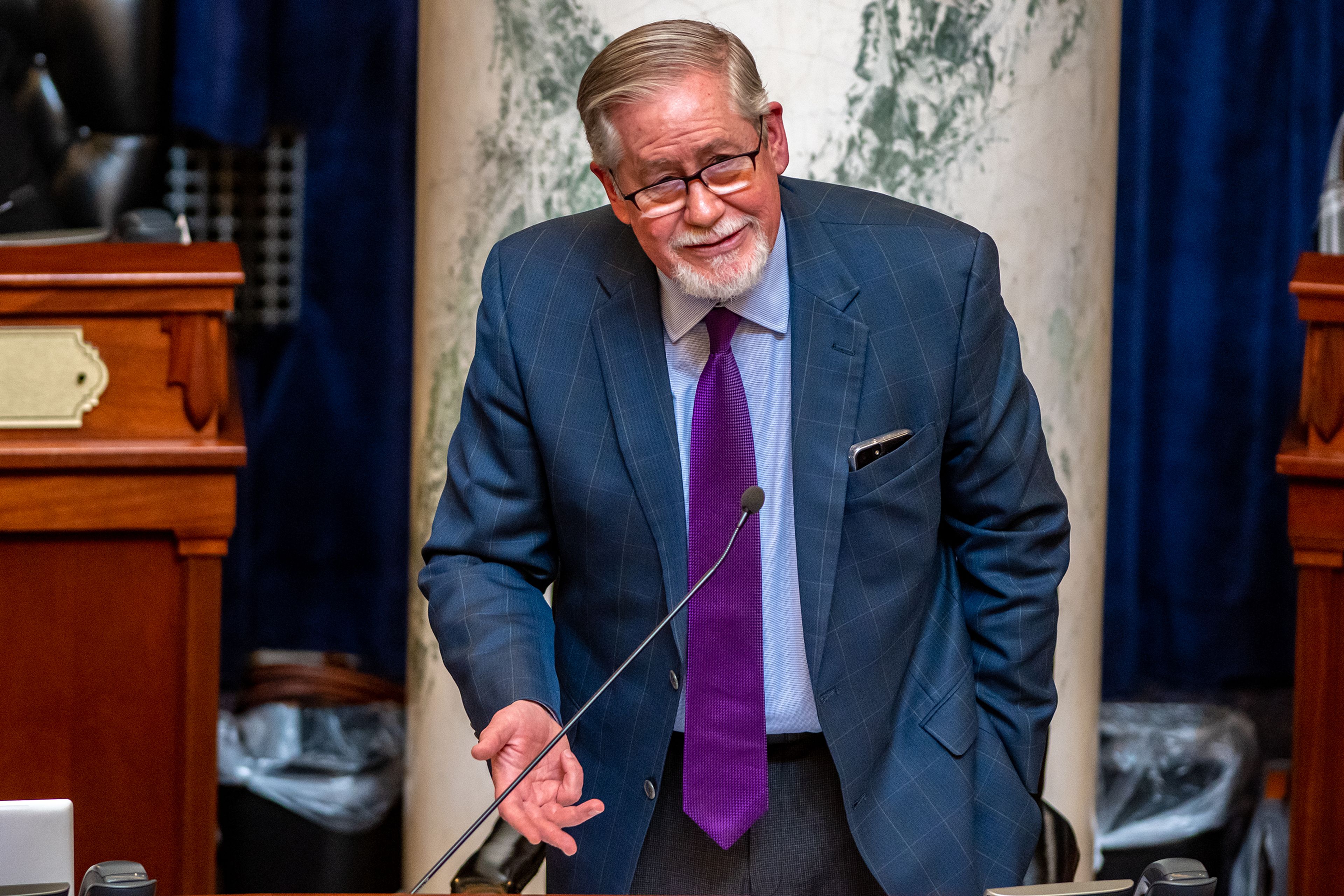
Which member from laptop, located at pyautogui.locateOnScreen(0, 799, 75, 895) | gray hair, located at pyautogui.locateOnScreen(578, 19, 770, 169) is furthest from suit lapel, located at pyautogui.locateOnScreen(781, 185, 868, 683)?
laptop, located at pyautogui.locateOnScreen(0, 799, 75, 895)

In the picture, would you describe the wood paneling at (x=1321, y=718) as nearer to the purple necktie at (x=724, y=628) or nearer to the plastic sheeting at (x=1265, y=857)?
the plastic sheeting at (x=1265, y=857)

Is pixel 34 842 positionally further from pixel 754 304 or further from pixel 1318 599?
pixel 1318 599

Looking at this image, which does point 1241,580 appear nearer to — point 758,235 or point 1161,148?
point 1161,148

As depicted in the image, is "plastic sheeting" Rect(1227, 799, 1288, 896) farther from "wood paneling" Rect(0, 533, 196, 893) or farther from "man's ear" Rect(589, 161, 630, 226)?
"man's ear" Rect(589, 161, 630, 226)

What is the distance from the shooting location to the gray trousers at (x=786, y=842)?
1.73 meters

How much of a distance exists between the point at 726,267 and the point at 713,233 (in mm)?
37

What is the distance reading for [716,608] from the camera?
1.67m

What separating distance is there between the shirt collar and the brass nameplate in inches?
45.3

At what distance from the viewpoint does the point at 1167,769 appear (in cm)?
330

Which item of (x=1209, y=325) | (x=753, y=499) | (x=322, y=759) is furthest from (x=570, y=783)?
(x=1209, y=325)

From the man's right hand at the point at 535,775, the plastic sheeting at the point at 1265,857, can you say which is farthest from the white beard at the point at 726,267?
the plastic sheeting at the point at 1265,857

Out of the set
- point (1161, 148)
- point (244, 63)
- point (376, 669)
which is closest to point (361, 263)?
point (244, 63)

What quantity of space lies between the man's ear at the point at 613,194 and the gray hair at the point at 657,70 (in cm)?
2

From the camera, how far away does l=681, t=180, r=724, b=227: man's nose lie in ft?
5.27
